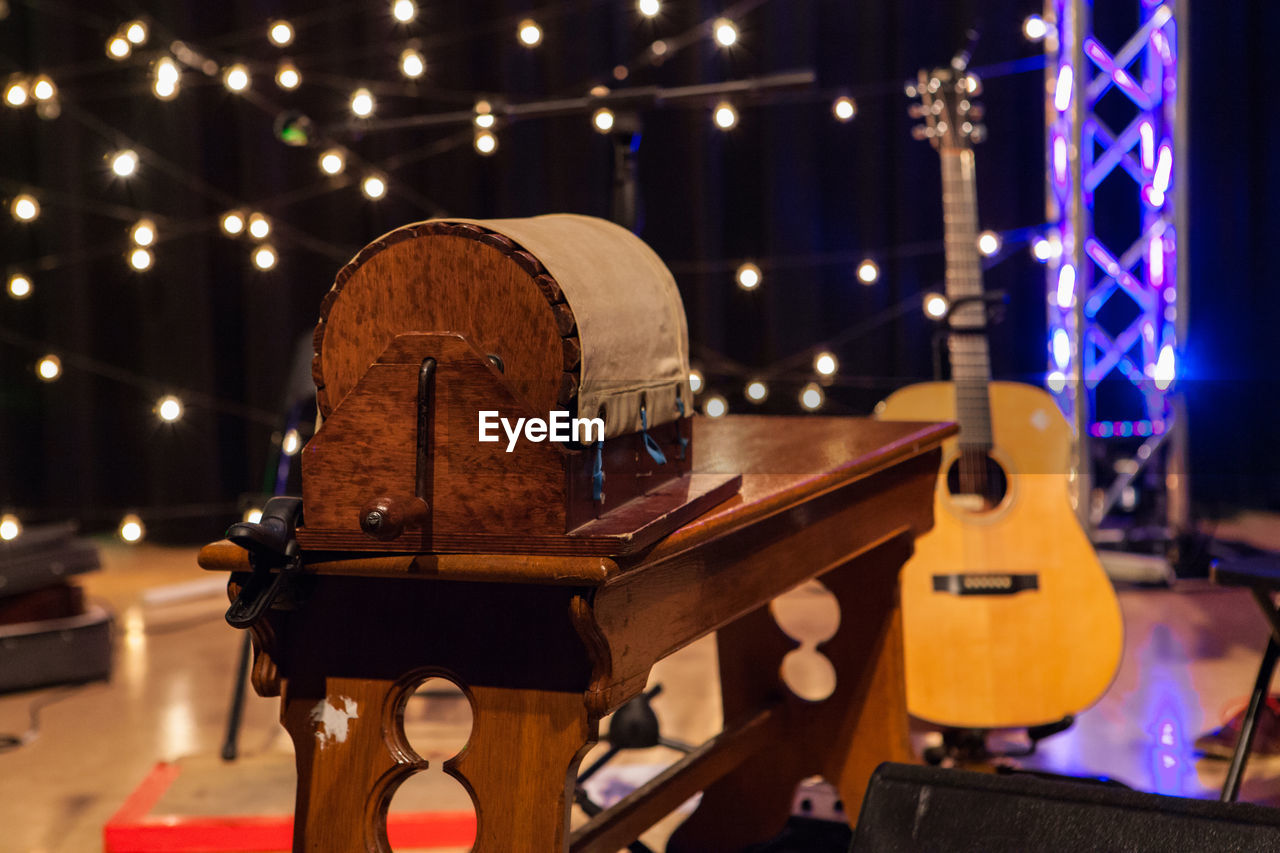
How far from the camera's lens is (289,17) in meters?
3.88

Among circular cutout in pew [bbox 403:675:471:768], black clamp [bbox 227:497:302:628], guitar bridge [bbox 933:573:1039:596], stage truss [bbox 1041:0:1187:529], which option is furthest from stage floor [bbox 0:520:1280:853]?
black clamp [bbox 227:497:302:628]

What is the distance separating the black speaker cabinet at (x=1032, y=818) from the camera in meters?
0.98

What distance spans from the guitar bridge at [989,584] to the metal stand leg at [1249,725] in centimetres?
46

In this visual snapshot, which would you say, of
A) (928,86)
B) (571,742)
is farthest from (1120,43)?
(571,742)

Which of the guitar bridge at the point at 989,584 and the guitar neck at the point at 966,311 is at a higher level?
the guitar neck at the point at 966,311

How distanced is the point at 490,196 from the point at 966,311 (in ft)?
6.66

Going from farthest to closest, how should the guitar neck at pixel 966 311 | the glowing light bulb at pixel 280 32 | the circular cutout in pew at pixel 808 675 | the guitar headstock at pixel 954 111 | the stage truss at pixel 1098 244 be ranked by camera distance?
1. the glowing light bulb at pixel 280 32
2. the stage truss at pixel 1098 244
3. the circular cutout in pew at pixel 808 675
4. the guitar headstock at pixel 954 111
5. the guitar neck at pixel 966 311

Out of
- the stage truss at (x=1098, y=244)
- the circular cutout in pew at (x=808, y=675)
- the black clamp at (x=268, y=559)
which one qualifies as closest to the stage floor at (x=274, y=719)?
the circular cutout in pew at (x=808, y=675)

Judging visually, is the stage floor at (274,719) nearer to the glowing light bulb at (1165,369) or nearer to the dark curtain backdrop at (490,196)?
the glowing light bulb at (1165,369)

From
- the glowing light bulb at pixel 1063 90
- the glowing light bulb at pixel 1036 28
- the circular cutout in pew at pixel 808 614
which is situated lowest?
the circular cutout in pew at pixel 808 614

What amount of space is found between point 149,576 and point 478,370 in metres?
3.32

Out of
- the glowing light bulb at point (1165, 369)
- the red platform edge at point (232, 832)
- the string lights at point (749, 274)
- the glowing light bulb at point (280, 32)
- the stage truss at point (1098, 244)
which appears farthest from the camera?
the string lights at point (749, 274)

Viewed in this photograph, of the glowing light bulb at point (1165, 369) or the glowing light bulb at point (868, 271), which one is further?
the glowing light bulb at point (868, 271)

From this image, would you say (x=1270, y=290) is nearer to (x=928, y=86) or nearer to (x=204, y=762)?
(x=928, y=86)
